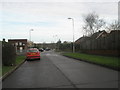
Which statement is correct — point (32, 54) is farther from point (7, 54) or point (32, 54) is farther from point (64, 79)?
point (64, 79)

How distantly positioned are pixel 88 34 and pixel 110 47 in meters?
27.8

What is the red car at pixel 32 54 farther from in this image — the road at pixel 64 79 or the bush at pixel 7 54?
the road at pixel 64 79

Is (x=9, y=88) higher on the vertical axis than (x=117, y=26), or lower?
lower

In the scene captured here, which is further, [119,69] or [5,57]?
[5,57]

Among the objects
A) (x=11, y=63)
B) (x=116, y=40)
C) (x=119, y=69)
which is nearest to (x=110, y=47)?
(x=116, y=40)

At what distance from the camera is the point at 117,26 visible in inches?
1668

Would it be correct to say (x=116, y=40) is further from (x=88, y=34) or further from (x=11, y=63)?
(x=88, y=34)

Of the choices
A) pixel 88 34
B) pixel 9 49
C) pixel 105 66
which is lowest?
pixel 105 66

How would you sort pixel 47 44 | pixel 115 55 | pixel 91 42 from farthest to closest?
pixel 47 44 < pixel 91 42 < pixel 115 55

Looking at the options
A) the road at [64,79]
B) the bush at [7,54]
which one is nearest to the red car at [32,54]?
the bush at [7,54]

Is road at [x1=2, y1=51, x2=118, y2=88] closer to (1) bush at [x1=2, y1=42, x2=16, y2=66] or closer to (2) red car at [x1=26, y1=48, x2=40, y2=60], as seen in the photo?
(1) bush at [x1=2, y1=42, x2=16, y2=66]

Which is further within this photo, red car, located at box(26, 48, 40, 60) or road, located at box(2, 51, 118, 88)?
red car, located at box(26, 48, 40, 60)

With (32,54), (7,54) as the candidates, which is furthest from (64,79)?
(32,54)

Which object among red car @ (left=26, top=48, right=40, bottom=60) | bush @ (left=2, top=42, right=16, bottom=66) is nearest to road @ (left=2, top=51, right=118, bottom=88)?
bush @ (left=2, top=42, right=16, bottom=66)
